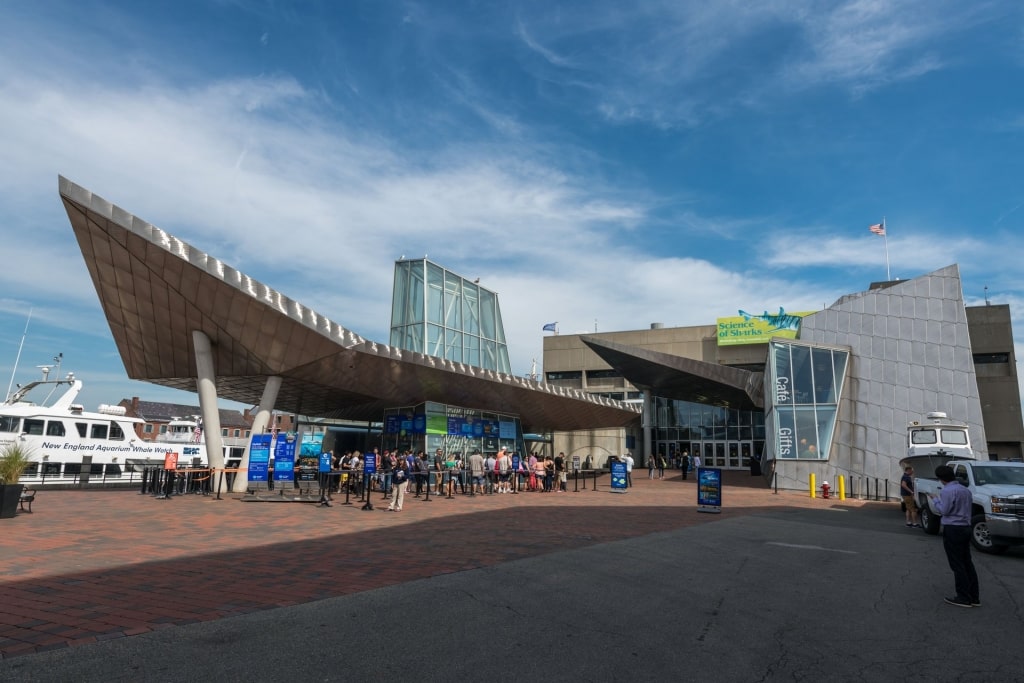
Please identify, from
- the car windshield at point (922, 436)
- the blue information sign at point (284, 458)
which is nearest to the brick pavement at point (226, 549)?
the blue information sign at point (284, 458)

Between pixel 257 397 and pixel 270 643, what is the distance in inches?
1132

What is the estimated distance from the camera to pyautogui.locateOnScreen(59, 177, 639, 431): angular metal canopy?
1728 centimetres

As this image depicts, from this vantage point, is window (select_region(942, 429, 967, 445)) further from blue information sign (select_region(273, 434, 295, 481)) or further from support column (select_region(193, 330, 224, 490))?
support column (select_region(193, 330, 224, 490))

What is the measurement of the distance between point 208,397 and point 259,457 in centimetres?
466

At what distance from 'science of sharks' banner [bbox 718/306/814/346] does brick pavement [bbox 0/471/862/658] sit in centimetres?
4378

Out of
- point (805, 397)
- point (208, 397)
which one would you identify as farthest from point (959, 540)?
point (805, 397)

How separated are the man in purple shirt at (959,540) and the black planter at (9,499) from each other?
14.7 meters

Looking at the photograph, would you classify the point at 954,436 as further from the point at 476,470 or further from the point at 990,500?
the point at 476,470

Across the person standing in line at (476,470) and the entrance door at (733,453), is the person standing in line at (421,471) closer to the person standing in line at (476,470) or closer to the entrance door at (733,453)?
the person standing in line at (476,470)

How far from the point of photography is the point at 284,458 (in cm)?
1873

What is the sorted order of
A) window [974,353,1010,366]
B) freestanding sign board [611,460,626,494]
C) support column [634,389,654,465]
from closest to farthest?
freestanding sign board [611,460,626,494]
support column [634,389,654,465]
window [974,353,1010,366]

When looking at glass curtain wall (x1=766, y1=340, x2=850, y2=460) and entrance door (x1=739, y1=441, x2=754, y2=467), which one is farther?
entrance door (x1=739, y1=441, x2=754, y2=467)

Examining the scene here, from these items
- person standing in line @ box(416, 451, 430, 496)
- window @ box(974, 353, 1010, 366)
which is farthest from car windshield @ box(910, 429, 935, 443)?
window @ box(974, 353, 1010, 366)

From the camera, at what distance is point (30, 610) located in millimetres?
5727
